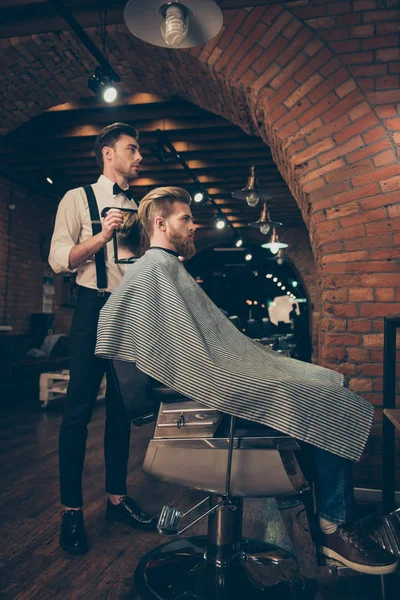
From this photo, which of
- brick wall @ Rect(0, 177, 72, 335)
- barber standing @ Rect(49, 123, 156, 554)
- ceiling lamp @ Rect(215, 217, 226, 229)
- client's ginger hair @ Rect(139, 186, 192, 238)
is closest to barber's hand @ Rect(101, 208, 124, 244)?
barber standing @ Rect(49, 123, 156, 554)

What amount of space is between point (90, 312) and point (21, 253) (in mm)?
5453

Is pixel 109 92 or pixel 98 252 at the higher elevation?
pixel 109 92

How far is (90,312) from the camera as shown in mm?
1729

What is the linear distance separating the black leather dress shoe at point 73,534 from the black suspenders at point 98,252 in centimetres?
83

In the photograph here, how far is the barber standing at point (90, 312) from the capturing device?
165cm

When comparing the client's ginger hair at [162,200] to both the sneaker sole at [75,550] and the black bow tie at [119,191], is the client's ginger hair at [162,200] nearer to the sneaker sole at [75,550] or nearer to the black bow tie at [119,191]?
the black bow tie at [119,191]

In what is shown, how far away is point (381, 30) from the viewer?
2.44 meters

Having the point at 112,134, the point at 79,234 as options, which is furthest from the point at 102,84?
the point at 79,234

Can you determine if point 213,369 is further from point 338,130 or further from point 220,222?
point 220,222

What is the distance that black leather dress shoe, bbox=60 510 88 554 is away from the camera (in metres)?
1.58

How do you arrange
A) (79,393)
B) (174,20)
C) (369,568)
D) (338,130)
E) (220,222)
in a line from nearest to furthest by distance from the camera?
(369,568), (79,393), (174,20), (338,130), (220,222)

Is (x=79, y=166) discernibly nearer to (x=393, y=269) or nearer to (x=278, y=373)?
(x=393, y=269)

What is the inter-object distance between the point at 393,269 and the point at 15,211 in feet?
18.9

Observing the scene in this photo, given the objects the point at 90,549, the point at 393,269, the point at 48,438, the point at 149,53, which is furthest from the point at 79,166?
the point at 90,549
